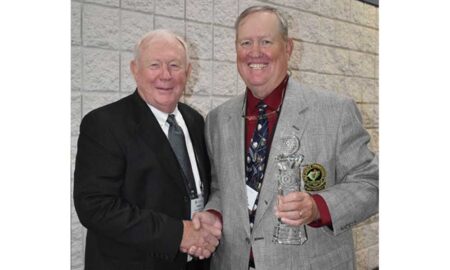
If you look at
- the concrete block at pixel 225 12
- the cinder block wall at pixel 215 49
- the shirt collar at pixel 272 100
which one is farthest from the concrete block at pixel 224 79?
the shirt collar at pixel 272 100

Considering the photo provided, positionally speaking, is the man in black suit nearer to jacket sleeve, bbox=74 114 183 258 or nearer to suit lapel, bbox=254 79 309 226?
jacket sleeve, bbox=74 114 183 258

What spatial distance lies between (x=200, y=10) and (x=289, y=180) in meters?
0.98

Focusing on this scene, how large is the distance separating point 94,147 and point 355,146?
2.83ft

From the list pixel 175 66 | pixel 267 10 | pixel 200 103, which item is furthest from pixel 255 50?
pixel 200 103

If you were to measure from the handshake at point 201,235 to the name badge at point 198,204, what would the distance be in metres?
0.04

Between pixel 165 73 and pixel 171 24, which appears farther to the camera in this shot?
pixel 171 24

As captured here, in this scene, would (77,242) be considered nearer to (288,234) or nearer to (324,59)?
(288,234)

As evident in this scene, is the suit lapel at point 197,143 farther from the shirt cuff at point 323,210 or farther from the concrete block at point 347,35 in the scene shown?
the concrete block at point 347,35

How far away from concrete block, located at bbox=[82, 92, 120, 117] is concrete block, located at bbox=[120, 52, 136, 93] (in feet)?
0.19

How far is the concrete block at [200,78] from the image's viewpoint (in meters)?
2.00

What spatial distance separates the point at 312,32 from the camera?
2027 mm

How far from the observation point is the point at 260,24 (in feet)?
5.16
